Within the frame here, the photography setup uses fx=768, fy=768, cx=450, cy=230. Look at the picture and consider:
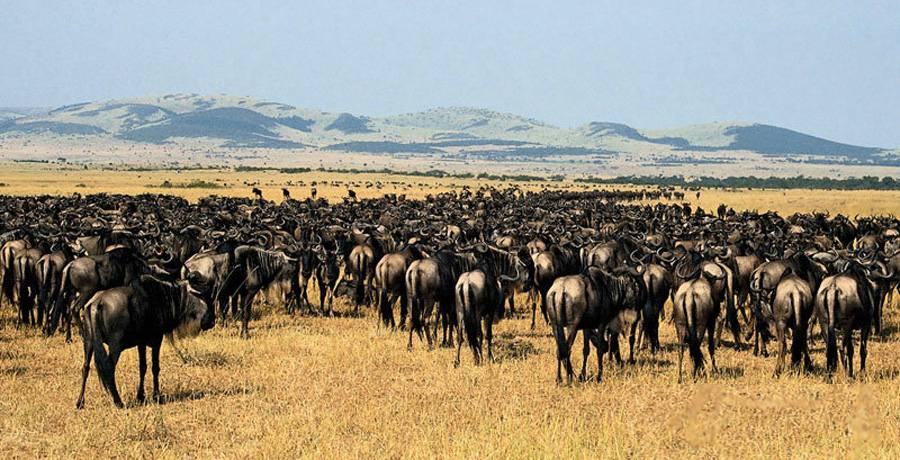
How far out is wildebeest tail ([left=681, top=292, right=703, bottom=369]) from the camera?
11336 millimetres

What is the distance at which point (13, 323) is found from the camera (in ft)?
51.2

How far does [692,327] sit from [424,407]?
4.34 m

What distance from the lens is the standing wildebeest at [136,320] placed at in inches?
361

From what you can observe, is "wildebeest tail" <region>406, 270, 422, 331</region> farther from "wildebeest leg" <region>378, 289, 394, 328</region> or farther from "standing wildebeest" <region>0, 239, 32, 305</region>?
"standing wildebeest" <region>0, 239, 32, 305</region>

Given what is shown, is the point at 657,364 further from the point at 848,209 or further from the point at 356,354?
the point at 848,209

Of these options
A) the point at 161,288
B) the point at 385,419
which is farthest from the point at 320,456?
the point at 161,288

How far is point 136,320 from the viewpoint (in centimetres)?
939

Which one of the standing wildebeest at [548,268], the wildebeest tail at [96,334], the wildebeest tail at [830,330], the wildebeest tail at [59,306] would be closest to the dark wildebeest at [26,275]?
the wildebeest tail at [59,306]

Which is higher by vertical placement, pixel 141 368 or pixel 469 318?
pixel 469 318

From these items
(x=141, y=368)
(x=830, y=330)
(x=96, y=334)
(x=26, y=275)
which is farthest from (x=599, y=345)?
(x=26, y=275)

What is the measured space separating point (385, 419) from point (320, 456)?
4.63ft

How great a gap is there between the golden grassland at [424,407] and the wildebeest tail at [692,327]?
0.40m

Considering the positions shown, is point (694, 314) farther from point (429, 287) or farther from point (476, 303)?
point (429, 287)

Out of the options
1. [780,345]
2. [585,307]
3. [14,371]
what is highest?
[585,307]
